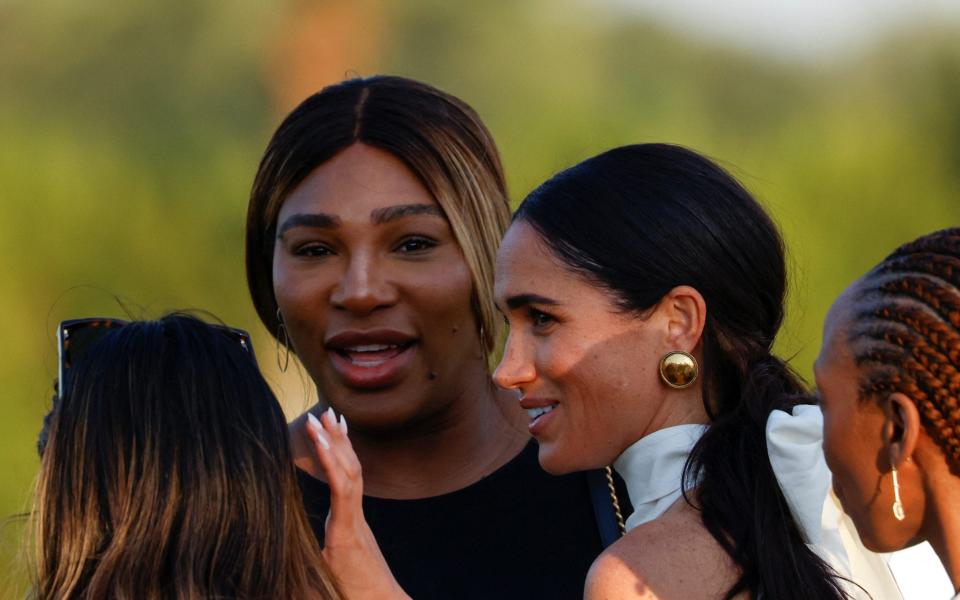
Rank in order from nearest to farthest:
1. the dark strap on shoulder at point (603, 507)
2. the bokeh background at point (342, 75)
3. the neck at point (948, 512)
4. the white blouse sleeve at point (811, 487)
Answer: the neck at point (948, 512)
the white blouse sleeve at point (811, 487)
the dark strap on shoulder at point (603, 507)
the bokeh background at point (342, 75)

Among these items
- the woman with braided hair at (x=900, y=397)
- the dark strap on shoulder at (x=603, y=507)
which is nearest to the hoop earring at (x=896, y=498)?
the woman with braided hair at (x=900, y=397)

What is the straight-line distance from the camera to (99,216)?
9.55m

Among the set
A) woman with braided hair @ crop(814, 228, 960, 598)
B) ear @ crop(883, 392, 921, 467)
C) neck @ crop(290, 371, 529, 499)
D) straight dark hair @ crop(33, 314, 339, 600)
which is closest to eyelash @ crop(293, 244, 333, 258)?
neck @ crop(290, 371, 529, 499)

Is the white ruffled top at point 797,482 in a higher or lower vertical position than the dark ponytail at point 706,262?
lower

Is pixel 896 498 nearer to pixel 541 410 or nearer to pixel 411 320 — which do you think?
pixel 541 410

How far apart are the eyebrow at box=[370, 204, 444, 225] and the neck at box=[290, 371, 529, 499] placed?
0.46 meters

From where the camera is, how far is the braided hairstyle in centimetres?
219

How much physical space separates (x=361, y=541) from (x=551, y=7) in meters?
8.94

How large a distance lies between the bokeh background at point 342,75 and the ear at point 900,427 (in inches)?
236

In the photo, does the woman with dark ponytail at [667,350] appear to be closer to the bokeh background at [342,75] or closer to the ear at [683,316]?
the ear at [683,316]

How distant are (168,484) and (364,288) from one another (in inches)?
39.5

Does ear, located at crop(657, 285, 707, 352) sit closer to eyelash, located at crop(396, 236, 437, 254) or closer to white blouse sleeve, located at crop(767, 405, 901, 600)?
white blouse sleeve, located at crop(767, 405, 901, 600)

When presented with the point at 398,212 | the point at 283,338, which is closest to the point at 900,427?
the point at 398,212

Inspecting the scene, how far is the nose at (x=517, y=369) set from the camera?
3.06 metres
